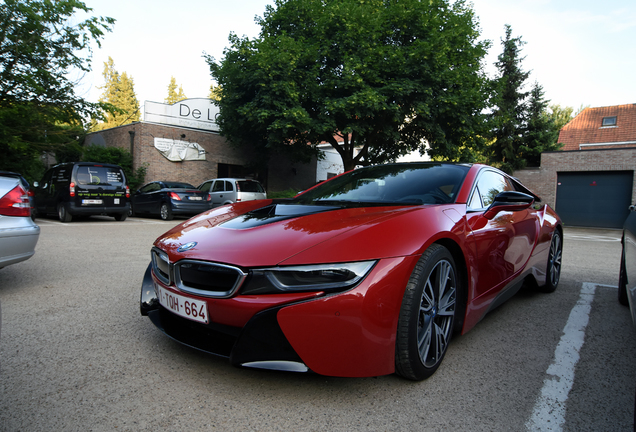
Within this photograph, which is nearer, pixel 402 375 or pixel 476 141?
pixel 402 375

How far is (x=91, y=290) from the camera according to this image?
391cm

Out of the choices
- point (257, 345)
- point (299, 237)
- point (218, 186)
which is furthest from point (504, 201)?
point (218, 186)

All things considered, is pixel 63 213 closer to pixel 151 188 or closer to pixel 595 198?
pixel 151 188

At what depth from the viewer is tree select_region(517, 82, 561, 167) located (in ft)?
81.3

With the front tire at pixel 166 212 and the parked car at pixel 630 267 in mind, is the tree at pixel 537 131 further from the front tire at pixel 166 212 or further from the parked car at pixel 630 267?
the parked car at pixel 630 267

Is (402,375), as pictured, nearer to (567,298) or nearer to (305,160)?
(567,298)

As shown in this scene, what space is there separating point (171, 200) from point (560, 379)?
12.7 meters

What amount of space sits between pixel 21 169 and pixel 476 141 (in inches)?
727

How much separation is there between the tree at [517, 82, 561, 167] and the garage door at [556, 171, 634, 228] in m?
4.51

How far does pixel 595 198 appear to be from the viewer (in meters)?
19.8

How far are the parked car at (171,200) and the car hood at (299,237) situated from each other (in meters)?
11.4

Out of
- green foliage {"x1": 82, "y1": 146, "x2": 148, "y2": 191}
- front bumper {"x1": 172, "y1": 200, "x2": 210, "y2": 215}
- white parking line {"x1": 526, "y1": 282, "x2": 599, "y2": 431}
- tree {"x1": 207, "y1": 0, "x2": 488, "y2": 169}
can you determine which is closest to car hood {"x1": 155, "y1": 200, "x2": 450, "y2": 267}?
white parking line {"x1": 526, "y1": 282, "x2": 599, "y2": 431}

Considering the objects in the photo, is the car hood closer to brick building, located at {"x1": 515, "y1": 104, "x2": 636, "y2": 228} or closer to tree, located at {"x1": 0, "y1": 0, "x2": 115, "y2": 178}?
tree, located at {"x1": 0, "y1": 0, "x2": 115, "y2": 178}

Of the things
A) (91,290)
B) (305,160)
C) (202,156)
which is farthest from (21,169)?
(91,290)
